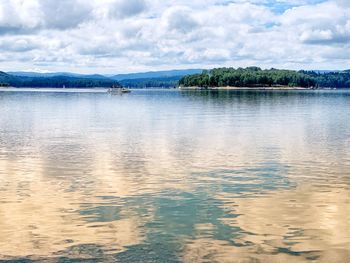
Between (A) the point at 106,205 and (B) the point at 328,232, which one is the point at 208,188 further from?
(B) the point at 328,232

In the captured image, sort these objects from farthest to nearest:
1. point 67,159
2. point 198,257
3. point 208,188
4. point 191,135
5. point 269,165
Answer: point 191,135 < point 67,159 < point 269,165 < point 208,188 < point 198,257

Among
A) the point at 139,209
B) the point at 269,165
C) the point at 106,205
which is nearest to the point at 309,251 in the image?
the point at 139,209

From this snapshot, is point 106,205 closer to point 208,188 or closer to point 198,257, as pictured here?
point 208,188

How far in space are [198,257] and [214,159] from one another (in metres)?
20.9

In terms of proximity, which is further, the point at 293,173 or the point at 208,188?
the point at 293,173

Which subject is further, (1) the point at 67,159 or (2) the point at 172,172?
(1) the point at 67,159

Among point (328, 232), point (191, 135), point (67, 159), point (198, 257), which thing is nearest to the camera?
point (198, 257)

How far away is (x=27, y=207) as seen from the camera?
22922 mm

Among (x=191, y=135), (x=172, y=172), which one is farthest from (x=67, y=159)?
(x=191, y=135)

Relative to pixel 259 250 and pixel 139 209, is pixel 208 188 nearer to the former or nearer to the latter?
pixel 139 209

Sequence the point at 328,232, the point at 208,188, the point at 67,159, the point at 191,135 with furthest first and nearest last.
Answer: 1. the point at 191,135
2. the point at 67,159
3. the point at 208,188
4. the point at 328,232

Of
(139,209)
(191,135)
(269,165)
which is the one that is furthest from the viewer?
(191,135)

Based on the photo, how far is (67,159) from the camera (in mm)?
36969

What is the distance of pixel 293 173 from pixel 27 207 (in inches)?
625
